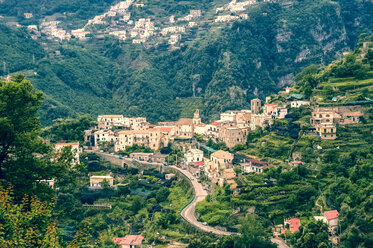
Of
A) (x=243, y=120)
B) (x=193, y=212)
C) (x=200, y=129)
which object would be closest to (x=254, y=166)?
(x=193, y=212)

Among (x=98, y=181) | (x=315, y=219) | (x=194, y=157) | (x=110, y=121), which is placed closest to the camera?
(x=315, y=219)

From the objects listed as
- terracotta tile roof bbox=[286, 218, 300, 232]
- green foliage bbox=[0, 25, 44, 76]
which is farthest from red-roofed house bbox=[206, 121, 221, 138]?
green foliage bbox=[0, 25, 44, 76]

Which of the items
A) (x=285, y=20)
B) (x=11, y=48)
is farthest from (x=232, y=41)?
(x=11, y=48)

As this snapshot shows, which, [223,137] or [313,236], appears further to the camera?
[223,137]

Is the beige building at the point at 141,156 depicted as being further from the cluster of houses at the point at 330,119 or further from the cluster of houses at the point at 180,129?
the cluster of houses at the point at 330,119

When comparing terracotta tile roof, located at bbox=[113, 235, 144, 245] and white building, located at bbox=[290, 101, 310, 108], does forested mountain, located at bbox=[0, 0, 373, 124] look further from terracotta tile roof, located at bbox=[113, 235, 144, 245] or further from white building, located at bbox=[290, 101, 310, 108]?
terracotta tile roof, located at bbox=[113, 235, 144, 245]

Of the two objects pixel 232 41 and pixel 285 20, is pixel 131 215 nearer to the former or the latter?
pixel 232 41

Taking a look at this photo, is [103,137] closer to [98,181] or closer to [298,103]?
[98,181]
